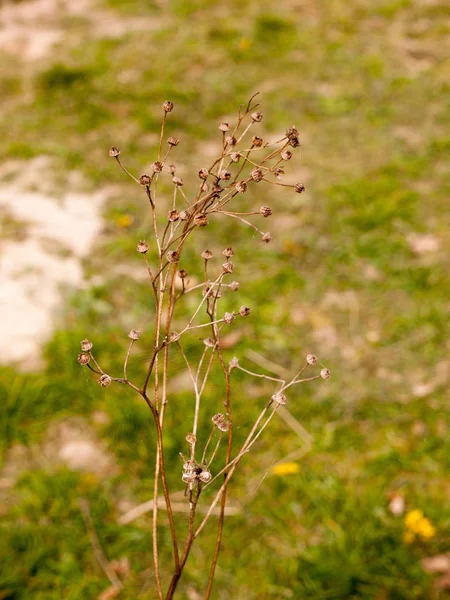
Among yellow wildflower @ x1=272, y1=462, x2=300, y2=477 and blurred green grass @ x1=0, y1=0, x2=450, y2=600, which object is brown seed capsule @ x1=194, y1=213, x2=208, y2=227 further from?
yellow wildflower @ x1=272, y1=462, x2=300, y2=477

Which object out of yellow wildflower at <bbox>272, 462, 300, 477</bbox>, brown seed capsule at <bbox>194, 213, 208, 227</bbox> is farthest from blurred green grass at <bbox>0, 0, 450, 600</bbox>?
brown seed capsule at <bbox>194, 213, 208, 227</bbox>

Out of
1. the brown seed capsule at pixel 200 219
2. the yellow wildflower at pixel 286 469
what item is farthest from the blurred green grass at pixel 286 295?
the brown seed capsule at pixel 200 219

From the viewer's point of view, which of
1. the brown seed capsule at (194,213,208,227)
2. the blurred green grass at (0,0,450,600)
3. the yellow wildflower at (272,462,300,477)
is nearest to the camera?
the brown seed capsule at (194,213,208,227)

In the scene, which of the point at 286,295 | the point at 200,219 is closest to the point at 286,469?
the point at 286,295

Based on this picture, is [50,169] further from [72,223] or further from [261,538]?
[261,538]

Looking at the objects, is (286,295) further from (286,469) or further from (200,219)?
(200,219)

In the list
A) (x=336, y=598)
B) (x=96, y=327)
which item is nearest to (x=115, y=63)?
(x=96, y=327)

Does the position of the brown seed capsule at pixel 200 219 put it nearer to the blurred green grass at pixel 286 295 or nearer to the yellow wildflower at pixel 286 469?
the blurred green grass at pixel 286 295

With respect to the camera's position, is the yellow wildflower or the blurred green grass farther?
the yellow wildflower
